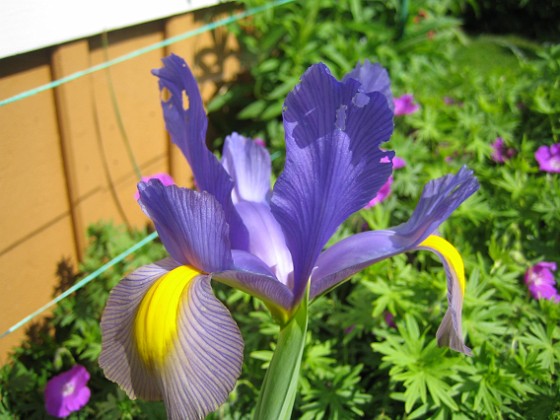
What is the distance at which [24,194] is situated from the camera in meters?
1.68

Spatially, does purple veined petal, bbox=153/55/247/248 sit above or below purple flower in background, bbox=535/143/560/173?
above

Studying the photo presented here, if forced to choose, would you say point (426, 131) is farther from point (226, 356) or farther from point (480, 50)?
point (480, 50)

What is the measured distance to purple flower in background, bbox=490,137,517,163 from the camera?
219 centimetres

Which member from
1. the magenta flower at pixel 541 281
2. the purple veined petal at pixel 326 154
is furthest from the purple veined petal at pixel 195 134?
the magenta flower at pixel 541 281

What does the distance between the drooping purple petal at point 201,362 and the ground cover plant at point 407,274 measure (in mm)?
620

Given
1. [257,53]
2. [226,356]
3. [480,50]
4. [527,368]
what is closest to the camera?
[226,356]

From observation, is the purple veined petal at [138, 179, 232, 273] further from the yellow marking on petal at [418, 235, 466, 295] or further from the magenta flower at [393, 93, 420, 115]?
the magenta flower at [393, 93, 420, 115]

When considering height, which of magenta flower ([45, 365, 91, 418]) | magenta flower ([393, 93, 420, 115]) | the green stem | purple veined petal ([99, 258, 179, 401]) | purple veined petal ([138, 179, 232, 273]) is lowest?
magenta flower ([45, 365, 91, 418])

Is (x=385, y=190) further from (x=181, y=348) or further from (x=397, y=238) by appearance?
(x=181, y=348)

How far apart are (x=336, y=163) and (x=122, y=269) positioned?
1136mm

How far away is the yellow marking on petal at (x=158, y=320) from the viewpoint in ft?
2.69

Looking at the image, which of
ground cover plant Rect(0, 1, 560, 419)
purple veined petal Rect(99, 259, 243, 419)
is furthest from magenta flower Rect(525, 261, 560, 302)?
purple veined petal Rect(99, 259, 243, 419)

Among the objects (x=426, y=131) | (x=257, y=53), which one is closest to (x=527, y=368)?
(x=426, y=131)

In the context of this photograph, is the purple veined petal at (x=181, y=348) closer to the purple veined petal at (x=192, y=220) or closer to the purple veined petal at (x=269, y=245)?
the purple veined petal at (x=192, y=220)
